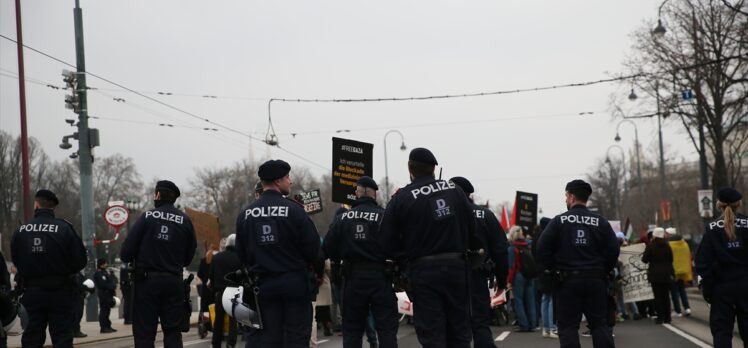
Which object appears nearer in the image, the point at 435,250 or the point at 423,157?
the point at 435,250

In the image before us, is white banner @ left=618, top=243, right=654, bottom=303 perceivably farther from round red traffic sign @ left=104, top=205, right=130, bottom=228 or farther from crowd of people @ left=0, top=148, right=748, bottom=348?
round red traffic sign @ left=104, top=205, right=130, bottom=228

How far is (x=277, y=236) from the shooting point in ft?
26.4

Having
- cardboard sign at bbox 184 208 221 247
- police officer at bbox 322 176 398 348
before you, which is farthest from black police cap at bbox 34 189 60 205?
cardboard sign at bbox 184 208 221 247

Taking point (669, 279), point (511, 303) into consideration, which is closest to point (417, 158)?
point (669, 279)

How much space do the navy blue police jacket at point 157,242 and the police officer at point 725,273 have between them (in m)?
5.21

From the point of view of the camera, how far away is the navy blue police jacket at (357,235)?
10.4 meters

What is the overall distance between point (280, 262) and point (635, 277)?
13946mm

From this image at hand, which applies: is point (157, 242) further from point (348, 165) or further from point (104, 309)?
point (104, 309)

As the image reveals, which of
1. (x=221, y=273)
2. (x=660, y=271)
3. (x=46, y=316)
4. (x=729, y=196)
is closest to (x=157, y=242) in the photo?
(x=46, y=316)

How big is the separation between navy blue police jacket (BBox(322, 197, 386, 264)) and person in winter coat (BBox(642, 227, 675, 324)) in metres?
9.92

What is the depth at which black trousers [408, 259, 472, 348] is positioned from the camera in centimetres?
778

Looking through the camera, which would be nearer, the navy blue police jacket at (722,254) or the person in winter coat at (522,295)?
the navy blue police jacket at (722,254)

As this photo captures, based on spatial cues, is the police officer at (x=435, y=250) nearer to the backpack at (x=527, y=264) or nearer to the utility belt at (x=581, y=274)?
the utility belt at (x=581, y=274)

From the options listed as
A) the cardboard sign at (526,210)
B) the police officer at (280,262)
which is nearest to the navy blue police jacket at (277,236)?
the police officer at (280,262)
